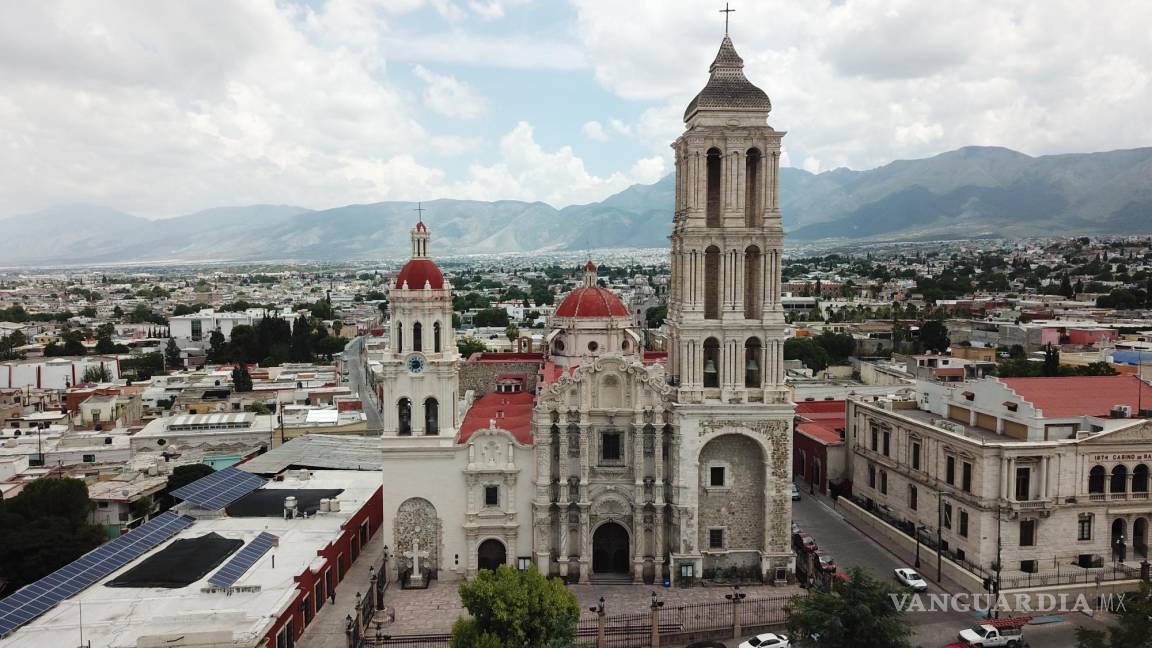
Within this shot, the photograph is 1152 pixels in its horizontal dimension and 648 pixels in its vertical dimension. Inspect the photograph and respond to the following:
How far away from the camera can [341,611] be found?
115 feet

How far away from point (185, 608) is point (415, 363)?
1433cm

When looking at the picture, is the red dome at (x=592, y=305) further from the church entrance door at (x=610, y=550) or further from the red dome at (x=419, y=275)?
the church entrance door at (x=610, y=550)

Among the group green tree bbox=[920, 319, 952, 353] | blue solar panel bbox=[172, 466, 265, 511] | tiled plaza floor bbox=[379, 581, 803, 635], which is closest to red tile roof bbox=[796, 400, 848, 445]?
tiled plaza floor bbox=[379, 581, 803, 635]

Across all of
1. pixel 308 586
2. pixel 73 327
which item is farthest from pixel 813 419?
pixel 73 327

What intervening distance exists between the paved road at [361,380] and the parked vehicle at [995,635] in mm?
40722

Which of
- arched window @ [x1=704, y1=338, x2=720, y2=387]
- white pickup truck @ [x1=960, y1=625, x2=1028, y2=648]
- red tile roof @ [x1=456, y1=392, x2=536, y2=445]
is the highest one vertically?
arched window @ [x1=704, y1=338, x2=720, y2=387]

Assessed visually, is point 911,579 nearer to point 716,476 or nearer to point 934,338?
point 716,476

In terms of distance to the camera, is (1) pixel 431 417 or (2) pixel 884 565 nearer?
(1) pixel 431 417

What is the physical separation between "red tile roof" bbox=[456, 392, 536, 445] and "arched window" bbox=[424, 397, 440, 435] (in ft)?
4.17

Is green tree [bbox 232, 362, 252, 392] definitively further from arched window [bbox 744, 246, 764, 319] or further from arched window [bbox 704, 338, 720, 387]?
arched window [bbox 744, 246, 764, 319]

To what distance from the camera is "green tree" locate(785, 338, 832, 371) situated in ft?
287

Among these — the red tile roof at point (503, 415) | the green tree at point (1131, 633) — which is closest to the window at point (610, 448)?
the red tile roof at point (503, 415)

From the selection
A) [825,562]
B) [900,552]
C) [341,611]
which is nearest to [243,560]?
[341,611]

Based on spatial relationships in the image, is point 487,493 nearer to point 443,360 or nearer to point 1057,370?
point 443,360
